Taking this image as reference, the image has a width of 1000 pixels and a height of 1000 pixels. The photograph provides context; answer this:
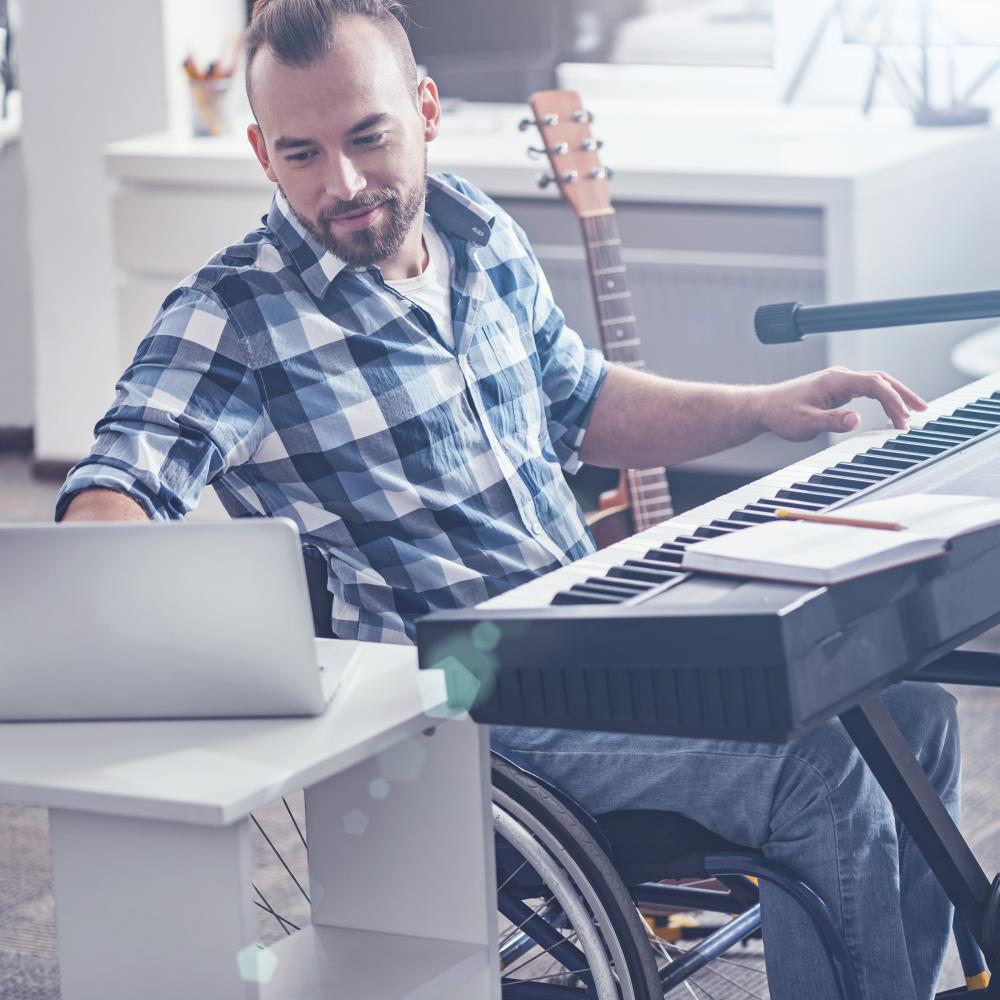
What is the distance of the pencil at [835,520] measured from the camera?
4.36 feet

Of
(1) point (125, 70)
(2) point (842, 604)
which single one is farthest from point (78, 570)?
(1) point (125, 70)

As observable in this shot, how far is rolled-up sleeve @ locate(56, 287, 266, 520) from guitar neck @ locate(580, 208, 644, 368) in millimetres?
1022

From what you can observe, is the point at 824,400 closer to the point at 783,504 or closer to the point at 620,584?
the point at 783,504

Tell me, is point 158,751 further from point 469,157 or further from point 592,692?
point 469,157

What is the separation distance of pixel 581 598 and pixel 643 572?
66 mm

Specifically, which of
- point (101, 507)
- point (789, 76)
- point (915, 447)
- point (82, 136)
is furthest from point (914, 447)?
point (82, 136)

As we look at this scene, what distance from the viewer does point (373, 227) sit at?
172 cm

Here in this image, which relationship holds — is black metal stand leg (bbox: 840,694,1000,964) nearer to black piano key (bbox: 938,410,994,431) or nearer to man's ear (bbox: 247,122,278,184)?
black piano key (bbox: 938,410,994,431)

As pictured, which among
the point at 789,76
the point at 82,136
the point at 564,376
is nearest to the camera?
the point at 564,376

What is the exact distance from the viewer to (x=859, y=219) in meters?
3.05

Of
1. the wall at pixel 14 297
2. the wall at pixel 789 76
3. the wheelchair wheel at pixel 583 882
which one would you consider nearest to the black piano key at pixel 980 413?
the wheelchair wheel at pixel 583 882

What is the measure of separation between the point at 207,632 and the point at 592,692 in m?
0.27

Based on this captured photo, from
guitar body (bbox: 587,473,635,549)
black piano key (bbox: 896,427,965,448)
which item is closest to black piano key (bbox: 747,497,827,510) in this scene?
black piano key (bbox: 896,427,965,448)

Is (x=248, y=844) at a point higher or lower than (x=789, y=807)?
higher
